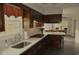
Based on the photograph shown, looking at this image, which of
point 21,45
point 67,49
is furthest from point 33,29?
point 67,49

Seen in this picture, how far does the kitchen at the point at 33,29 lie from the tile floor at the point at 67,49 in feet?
0.12

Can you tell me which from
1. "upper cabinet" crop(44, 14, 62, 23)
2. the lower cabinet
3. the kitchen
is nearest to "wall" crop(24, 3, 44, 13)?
the kitchen

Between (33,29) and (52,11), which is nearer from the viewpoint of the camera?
(52,11)

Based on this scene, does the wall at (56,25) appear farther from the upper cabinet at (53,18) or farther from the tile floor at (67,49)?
the tile floor at (67,49)

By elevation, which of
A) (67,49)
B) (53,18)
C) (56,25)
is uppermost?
(53,18)

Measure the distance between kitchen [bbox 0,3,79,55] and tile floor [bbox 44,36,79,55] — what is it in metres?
0.04

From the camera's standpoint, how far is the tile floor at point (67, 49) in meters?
1.82

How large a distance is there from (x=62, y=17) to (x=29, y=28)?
59cm

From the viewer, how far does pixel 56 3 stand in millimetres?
1794

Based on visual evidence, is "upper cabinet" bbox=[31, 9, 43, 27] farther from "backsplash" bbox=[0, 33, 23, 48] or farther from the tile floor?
the tile floor

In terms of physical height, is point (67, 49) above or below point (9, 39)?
below

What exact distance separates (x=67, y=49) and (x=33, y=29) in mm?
664

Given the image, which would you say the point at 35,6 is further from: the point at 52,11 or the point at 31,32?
the point at 31,32

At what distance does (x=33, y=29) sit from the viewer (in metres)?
1.99
